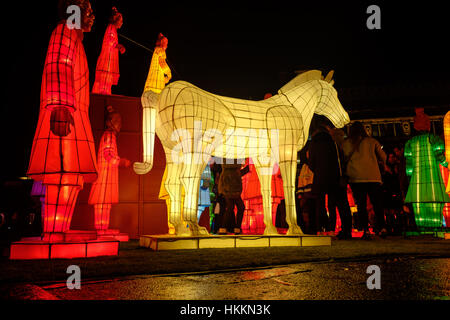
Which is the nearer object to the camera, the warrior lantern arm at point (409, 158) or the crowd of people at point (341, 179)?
the crowd of people at point (341, 179)

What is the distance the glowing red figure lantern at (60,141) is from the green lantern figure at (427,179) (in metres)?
5.64

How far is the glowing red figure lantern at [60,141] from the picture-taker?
122 inches

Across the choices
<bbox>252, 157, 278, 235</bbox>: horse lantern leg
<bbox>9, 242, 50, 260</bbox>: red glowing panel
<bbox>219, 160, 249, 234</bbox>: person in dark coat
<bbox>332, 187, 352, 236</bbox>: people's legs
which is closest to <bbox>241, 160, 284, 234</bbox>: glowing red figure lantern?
<bbox>219, 160, 249, 234</bbox>: person in dark coat

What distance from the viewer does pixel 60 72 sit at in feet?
10.2

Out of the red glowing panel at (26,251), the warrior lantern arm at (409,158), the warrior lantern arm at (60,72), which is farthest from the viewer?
the warrior lantern arm at (409,158)

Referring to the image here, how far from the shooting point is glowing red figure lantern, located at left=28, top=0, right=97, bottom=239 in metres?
3.09

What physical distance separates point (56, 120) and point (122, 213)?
395 cm

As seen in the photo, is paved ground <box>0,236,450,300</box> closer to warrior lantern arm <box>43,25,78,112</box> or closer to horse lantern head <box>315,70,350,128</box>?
warrior lantern arm <box>43,25,78,112</box>

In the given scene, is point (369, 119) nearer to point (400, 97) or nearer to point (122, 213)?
point (400, 97)

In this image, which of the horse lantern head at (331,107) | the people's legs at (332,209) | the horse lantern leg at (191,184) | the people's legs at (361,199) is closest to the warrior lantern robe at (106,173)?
the horse lantern leg at (191,184)

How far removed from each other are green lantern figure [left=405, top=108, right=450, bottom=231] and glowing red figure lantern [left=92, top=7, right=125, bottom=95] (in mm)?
6065

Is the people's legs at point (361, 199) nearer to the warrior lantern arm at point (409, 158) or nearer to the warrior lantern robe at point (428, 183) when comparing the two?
the warrior lantern robe at point (428, 183)

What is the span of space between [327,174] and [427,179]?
2.11 metres
